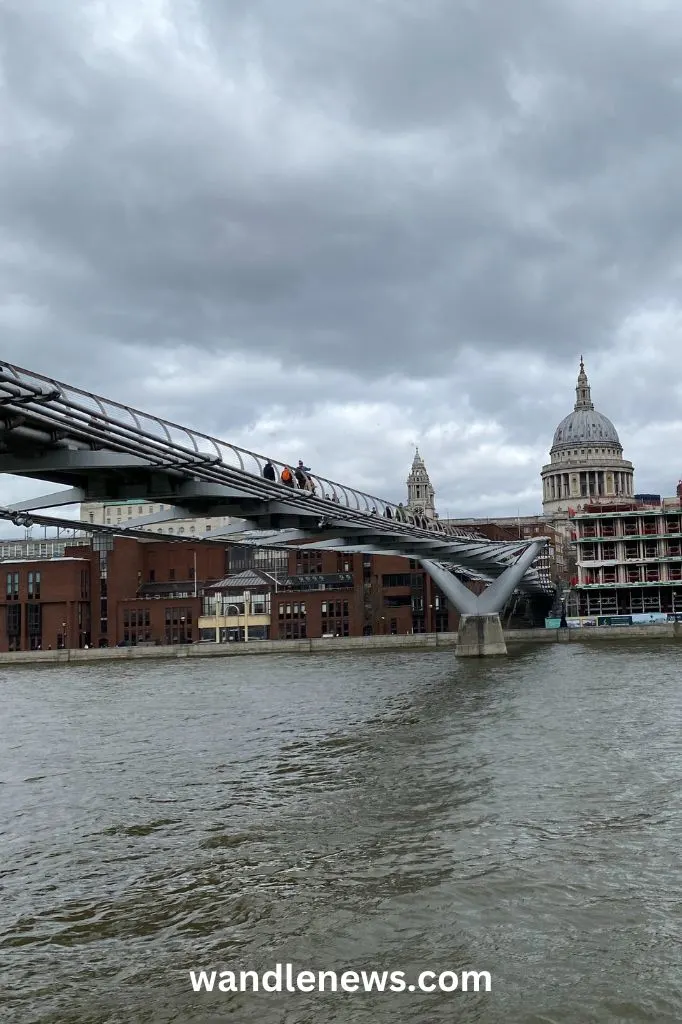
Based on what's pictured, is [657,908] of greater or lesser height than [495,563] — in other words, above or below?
below

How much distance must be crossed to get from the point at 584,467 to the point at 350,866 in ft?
496

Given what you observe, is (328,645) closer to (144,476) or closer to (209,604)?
(209,604)

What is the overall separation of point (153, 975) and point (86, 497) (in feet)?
41.2

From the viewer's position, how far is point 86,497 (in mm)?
20500

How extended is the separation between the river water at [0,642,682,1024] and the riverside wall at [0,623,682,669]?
44.3m

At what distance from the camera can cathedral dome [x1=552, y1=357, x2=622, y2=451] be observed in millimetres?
165000

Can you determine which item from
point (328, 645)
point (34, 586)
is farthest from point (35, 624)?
point (328, 645)

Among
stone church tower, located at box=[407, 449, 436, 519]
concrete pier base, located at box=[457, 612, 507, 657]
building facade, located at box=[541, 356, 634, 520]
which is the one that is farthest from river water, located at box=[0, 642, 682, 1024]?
stone church tower, located at box=[407, 449, 436, 519]

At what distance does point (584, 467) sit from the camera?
159 m

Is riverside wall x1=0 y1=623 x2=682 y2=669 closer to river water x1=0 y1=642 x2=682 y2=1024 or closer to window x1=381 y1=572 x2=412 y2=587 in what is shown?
window x1=381 y1=572 x2=412 y2=587

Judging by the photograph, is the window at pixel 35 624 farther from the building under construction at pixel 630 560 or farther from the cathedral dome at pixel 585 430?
the cathedral dome at pixel 585 430

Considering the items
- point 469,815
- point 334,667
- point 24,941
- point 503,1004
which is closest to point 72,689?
point 334,667

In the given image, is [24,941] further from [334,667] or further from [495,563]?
[495,563]

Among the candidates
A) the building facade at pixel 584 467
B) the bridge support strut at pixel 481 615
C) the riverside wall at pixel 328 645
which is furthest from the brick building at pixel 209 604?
the building facade at pixel 584 467
